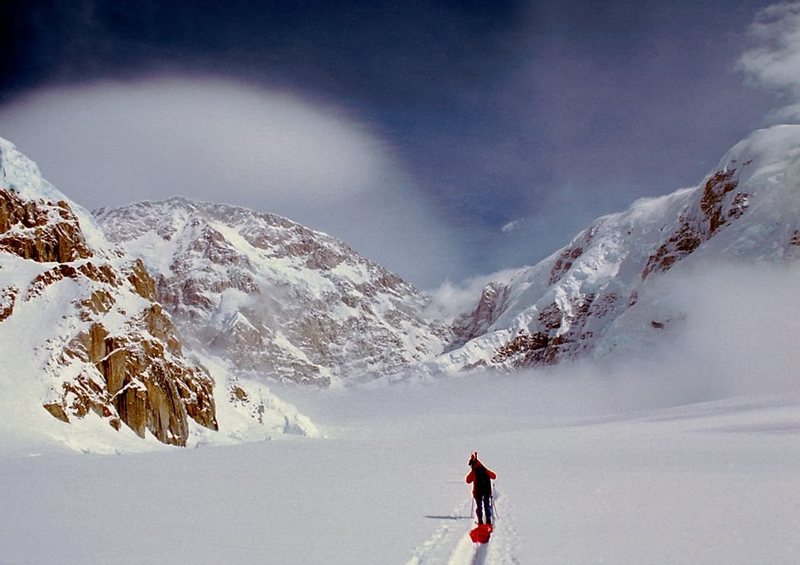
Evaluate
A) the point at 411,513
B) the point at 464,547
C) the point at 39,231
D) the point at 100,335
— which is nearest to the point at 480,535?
the point at 464,547

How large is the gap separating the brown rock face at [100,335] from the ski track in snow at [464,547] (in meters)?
64.0

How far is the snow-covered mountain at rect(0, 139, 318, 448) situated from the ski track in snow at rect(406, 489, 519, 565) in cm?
5922

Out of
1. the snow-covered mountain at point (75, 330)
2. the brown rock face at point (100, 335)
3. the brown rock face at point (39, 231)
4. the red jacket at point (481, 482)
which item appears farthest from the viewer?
the brown rock face at point (39, 231)

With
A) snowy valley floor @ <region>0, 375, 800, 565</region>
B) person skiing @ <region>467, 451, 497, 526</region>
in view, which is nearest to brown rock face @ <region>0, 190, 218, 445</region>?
snowy valley floor @ <region>0, 375, 800, 565</region>

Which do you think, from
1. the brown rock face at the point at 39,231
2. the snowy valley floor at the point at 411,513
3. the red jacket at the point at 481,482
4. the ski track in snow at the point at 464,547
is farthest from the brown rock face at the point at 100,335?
the ski track in snow at the point at 464,547

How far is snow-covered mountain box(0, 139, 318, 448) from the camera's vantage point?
67.6 m

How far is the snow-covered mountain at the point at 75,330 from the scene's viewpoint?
67.6 meters

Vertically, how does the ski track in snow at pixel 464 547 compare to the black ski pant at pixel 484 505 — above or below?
below

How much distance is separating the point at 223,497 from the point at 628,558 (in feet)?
43.9

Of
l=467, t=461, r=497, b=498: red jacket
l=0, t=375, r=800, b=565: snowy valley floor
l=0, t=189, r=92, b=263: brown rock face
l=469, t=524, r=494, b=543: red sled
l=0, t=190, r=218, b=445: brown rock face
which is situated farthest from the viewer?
l=0, t=189, r=92, b=263: brown rock face

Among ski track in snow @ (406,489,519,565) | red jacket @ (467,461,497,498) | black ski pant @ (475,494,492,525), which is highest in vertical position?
red jacket @ (467,461,497,498)

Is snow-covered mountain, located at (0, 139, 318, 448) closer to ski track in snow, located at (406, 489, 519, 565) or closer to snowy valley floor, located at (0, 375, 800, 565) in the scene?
snowy valley floor, located at (0, 375, 800, 565)

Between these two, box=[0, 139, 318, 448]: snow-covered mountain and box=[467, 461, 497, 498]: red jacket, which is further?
box=[0, 139, 318, 448]: snow-covered mountain

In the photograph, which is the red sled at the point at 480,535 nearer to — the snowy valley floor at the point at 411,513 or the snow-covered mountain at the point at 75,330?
the snowy valley floor at the point at 411,513
